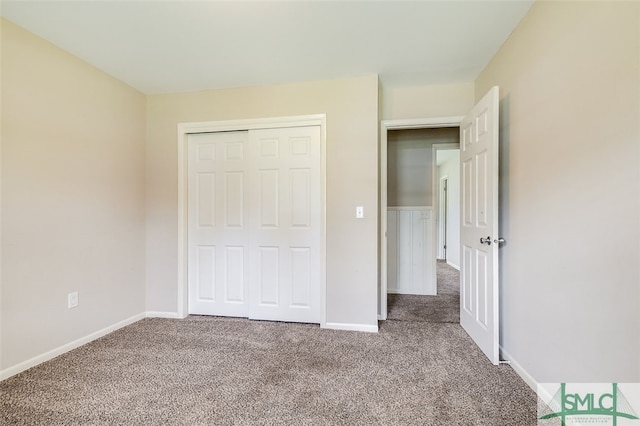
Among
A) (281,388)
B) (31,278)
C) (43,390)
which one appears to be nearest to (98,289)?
(31,278)

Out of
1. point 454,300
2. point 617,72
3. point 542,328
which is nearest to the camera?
point 617,72

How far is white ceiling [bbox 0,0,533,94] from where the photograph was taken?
1754mm

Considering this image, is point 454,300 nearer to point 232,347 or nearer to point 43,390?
point 232,347

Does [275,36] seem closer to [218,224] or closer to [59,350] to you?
[218,224]

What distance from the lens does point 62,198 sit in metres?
2.18

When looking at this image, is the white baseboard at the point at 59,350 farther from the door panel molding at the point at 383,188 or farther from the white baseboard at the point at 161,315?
the door panel molding at the point at 383,188

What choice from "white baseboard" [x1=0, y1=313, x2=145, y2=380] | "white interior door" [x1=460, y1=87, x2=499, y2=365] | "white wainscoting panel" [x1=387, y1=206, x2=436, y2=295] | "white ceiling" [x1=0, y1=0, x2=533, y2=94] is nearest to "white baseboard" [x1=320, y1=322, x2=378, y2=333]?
"white interior door" [x1=460, y1=87, x2=499, y2=365]

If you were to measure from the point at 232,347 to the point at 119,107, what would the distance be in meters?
2.51

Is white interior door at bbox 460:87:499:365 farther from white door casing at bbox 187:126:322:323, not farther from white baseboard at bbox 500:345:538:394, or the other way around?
white door casing at bbox 187:126:322:323

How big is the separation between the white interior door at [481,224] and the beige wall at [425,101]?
13.0 inches

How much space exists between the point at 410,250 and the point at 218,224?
2.59 metres

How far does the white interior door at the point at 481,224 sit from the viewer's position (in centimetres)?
198

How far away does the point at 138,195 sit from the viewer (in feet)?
9.58

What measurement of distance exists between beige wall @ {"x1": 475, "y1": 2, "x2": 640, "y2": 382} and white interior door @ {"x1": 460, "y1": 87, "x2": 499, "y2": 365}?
131 millimetres
